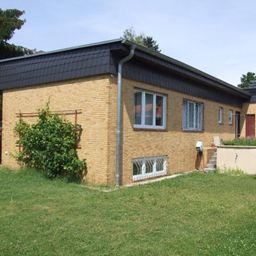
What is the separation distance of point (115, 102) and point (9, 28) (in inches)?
626

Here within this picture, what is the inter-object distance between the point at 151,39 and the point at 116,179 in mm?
50665

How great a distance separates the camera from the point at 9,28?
26172mm

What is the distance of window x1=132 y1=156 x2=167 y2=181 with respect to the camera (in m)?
14.1

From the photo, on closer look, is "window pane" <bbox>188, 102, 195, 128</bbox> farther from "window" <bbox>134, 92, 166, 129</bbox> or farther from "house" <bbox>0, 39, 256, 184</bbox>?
"window" <bbox>134, 92, 166, 129</bbox>

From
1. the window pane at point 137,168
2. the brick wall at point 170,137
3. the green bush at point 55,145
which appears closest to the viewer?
the green bush at point 55,145

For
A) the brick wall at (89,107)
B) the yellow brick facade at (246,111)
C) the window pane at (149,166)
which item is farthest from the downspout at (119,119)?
the yellow brick facade at (246,111)

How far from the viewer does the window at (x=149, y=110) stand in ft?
46.2

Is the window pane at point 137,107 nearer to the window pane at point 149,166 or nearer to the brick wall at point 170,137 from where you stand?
the brick wall at point 170,137

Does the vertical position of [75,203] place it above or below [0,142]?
below

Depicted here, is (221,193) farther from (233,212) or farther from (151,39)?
(151,39)

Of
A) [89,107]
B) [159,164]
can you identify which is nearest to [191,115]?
[159,164]

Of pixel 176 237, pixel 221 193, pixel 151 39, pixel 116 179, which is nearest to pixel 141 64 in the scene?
pixel 116 179

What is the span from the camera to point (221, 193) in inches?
450

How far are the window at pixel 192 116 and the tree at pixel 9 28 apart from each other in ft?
42.7
